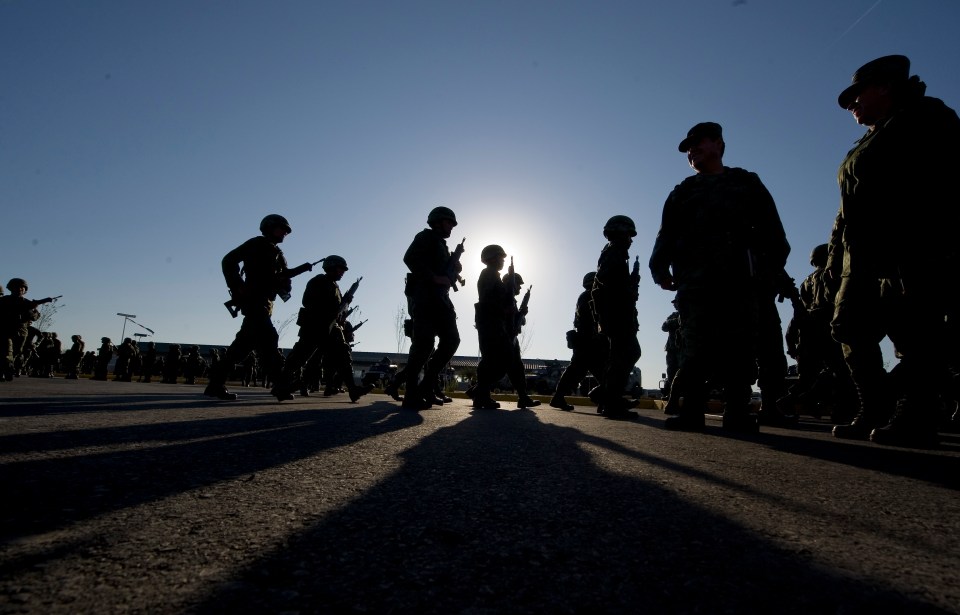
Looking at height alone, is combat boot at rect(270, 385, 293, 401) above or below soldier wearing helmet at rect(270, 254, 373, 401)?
below

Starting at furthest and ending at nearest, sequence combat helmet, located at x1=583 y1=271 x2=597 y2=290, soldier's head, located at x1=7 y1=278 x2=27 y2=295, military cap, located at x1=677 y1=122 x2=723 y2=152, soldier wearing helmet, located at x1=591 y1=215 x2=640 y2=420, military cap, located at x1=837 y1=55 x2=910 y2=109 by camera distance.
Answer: soldier's head, located at x1=7 y1=278 x2=27 y2=295
combat helmet, located at x1=583 y1=271 x2=597 y2=290
soldier wearing helmet, located at x1=591 y1=215 x2=640 y2=420
military cap, located at x1=677 y1=122 x2=723 y2=152
military cap, located at x1=837 y1=55 x2=910 y2=109

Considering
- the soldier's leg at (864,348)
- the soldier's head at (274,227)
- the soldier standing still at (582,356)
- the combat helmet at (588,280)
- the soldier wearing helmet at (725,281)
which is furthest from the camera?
the combat helmet at (588,280)

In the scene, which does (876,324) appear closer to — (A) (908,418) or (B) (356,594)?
(A) (908,418)

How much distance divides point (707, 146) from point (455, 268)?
3428 millimetres

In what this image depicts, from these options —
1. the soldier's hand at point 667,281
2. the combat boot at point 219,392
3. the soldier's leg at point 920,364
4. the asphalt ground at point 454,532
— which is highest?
the soldier's hand at point 667,281

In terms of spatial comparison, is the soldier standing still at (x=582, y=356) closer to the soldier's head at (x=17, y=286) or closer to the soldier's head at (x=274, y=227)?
the soldier's head at (x=274, y=227)

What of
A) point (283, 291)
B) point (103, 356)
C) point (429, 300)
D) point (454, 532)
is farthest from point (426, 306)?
point (103, 356)

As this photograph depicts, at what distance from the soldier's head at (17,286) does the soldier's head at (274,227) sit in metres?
8.67

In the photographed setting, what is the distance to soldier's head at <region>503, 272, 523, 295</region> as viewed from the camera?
26.1 feet

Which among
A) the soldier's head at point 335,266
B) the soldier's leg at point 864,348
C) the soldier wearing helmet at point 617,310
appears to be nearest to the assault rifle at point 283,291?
the soldier's head at point 335,266

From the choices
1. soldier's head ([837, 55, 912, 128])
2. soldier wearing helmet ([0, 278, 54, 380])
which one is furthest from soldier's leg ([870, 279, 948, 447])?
soldier wearing helmet ([0, 278, 54, 380])

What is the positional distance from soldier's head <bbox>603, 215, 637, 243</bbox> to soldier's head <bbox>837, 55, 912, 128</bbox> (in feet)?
9.43

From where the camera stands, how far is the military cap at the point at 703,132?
3932mm

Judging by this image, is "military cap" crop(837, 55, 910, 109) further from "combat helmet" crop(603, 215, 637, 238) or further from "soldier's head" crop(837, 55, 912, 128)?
"combat helmet" crop(603, 215, 637, 238)
